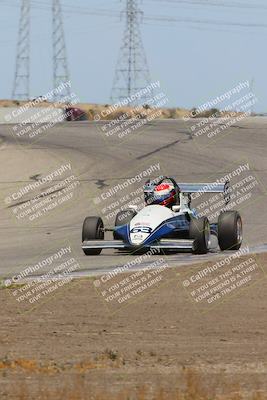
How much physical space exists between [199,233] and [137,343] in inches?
356

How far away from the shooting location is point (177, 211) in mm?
21469

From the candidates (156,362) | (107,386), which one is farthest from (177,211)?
(107,386)

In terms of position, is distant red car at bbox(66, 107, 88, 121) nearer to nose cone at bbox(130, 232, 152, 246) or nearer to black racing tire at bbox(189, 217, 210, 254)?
black racing tire at bbox(189, 217, 210, 254)

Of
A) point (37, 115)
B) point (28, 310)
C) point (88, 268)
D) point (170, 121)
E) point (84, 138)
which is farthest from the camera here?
point (37, 115)

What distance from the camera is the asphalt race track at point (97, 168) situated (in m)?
23.9

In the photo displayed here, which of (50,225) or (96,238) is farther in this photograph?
(50,225)

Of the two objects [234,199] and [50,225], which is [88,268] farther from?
[234,199]

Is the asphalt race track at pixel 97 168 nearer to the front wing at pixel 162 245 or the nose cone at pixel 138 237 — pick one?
the front wing at pixel 162 245

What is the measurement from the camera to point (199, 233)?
20719mm

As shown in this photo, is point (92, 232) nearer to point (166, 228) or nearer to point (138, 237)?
point (138, 237)

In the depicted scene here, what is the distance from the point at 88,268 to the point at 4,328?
6220 mm

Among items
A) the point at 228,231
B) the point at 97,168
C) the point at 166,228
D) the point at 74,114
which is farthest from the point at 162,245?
the point at 74,114

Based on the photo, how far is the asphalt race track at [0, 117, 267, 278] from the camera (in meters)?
23.9

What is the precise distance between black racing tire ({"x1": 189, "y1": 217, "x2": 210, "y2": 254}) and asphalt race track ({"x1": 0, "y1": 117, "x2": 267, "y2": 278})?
265 mm
